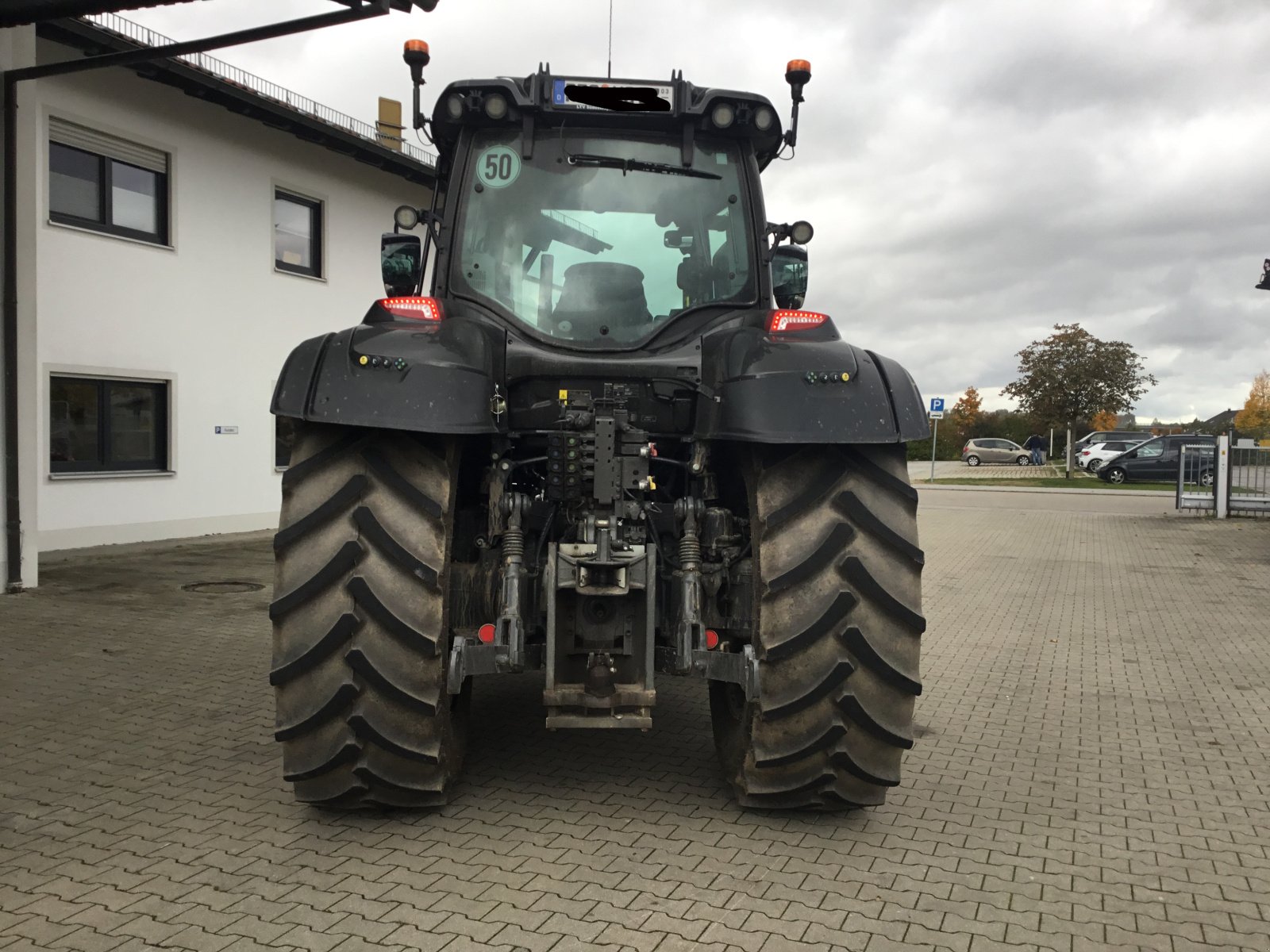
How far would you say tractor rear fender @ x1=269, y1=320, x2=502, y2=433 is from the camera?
3.43 metres

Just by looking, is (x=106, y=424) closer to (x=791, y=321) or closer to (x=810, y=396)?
(x=791, y=321)

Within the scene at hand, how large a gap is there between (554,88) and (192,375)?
1025 centimetres

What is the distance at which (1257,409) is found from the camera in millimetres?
62125

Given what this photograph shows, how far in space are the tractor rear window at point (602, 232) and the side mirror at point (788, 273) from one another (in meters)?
0.18

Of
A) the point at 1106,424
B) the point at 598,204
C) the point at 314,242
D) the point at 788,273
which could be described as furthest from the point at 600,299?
the point at 1106,424

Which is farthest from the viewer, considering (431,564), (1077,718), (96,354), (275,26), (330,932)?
(96,354)

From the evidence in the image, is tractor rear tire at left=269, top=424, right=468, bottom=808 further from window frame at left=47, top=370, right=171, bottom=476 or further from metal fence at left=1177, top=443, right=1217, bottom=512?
metal fence at left=1177, top=443, right=1217, bottom=512

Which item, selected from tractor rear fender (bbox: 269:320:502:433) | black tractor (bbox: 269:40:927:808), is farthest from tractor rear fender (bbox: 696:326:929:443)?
tractor rear fender (bbox: 269:320:502:433)

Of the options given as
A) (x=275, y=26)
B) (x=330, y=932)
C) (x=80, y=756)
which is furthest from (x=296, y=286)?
(x=330, y=932)

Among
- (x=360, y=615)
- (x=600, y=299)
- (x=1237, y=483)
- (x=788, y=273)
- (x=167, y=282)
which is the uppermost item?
(x=167, y=282)

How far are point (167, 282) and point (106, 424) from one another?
1.93 meters

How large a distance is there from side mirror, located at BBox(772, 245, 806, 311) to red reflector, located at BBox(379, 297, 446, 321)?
5.13 ft

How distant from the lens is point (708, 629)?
381 centimetres

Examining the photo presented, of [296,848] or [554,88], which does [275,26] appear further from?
[296,848]
